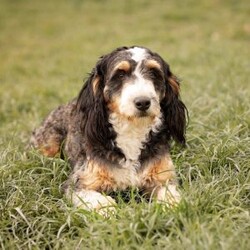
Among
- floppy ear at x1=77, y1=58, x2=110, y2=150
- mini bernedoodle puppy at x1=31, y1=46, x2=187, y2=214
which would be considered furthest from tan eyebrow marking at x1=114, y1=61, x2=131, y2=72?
floppy ear at x1=77, y1=58, x2=110, y2=150

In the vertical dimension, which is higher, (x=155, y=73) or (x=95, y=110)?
(x=155, y=73)

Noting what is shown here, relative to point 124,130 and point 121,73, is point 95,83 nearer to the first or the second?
point 121,73

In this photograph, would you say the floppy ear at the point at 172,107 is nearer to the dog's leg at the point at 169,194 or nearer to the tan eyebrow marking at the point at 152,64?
the tan eyebrow marking at the point at 152,64

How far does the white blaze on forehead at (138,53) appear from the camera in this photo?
4984 mm

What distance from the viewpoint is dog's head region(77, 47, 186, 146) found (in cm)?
472

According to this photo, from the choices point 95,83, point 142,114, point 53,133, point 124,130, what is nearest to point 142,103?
point 142,114

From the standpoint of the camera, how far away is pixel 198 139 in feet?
19.9

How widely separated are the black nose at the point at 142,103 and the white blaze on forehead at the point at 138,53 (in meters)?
0.49

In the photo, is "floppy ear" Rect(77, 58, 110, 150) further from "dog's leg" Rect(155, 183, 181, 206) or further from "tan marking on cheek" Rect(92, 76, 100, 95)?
"dog's leg" Rect(155, 183, 181, 206)

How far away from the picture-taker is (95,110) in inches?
202

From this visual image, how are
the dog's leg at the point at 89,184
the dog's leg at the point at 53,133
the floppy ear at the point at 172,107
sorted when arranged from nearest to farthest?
the dog's leg at the point at 89,184
the floppy ear at the point at 172,107
the dog's leg at the point at 53,133

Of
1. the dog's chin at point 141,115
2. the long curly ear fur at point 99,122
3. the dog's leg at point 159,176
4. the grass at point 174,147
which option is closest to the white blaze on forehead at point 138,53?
the long curly ear fur at point 99,122

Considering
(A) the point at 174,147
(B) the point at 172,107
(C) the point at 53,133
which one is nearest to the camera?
(B) the point at 172,107

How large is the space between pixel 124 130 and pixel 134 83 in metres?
0.54
